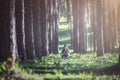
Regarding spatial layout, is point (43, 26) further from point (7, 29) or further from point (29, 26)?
point (7, 29)

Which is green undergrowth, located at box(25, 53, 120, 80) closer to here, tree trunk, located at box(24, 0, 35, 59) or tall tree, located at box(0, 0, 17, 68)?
tree trunk, located at box(24, 0, 35, 59)

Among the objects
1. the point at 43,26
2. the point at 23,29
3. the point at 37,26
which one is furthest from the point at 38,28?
the point at 23,29

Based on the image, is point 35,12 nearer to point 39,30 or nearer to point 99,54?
point 39,30

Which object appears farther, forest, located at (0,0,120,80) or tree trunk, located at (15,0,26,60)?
tree trunk, located at (15,0,26,60)

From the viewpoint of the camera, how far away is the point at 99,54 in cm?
3256

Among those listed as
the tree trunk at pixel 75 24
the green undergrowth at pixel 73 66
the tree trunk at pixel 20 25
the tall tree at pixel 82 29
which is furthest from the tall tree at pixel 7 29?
the tall tree at pixel 82 29

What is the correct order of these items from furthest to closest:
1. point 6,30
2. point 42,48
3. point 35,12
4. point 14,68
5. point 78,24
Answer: point 78,24
point 42,48
point 35,12
point 6,30
point 14,68

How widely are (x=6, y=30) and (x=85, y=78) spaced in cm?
374

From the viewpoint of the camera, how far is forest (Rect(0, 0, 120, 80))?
16516 millimetres

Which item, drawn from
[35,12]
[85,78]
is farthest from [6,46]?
[35,12]

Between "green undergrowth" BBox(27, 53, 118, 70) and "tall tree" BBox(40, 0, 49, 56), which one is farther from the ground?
"tall tree" BBox(40, 0, 49, 56)

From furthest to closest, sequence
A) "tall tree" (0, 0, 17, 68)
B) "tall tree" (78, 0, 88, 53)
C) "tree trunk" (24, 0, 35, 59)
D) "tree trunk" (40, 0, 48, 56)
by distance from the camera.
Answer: "tall tree" (78, 0, 88, 53), "tree trunk" (40, 0, 48, 56), "tree trunk" (24, 0, 35, 59), "tall tree" (0, 0, 17, 68)

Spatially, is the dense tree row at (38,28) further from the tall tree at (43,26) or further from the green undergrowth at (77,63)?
the green undergrowth at (77,63)

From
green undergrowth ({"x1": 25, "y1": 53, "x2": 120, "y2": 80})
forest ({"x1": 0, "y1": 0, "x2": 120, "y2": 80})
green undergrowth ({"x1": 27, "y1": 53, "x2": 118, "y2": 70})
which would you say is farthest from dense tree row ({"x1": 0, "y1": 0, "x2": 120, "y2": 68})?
green undergrowth ({"x1": 25, "y1": 53, "x2": 120, "y2": 80})
